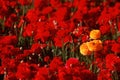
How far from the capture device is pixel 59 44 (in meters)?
4.41

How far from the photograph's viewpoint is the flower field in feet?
11.6

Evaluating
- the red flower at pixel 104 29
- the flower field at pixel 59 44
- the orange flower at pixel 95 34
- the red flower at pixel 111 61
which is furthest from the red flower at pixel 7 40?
the red flower at pixel 111 61

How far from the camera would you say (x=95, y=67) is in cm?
406

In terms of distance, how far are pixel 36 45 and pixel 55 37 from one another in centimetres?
28

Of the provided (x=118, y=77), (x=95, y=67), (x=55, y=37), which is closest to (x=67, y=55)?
(x=55, y=37)

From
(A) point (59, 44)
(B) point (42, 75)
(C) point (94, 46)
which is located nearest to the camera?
(B) point (42, 75)

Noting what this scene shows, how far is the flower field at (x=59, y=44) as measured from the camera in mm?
3541

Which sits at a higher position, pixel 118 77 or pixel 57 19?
pixel 57 19

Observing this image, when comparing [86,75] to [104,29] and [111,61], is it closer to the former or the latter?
[111,61]

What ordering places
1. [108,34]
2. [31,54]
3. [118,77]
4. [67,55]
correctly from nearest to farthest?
[118,77], [31,54], [67,55], [108,34]

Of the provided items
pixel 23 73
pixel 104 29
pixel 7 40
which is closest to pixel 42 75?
pixel 23 73

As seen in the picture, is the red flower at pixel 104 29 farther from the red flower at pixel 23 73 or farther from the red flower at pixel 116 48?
the red flower at pixel 23 73

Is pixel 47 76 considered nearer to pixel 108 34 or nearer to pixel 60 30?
pixel 60 30

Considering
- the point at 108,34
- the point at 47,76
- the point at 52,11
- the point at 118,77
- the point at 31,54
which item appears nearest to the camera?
the point at 47,76
